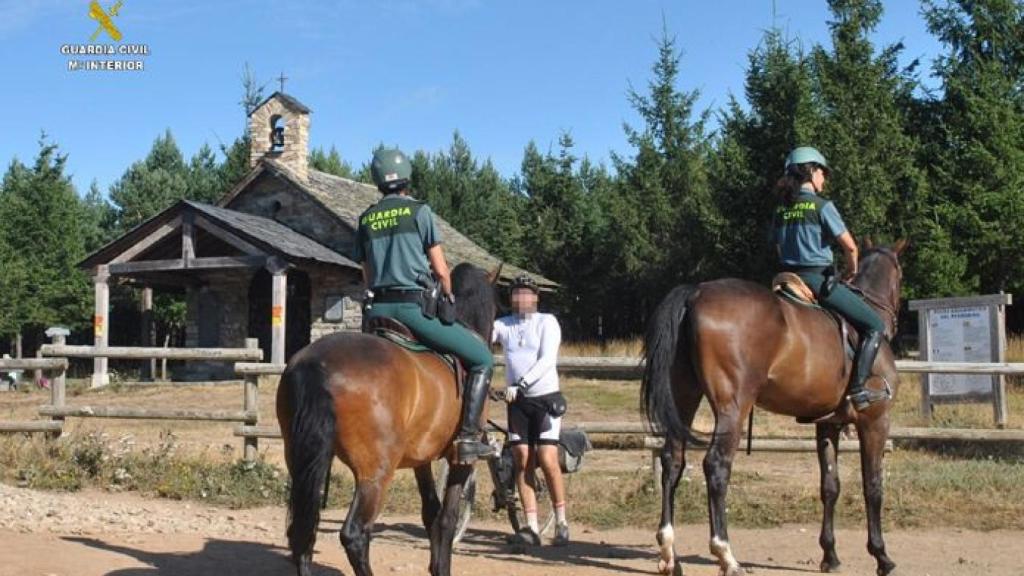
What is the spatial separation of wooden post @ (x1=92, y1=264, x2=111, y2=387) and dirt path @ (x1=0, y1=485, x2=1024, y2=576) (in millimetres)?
15308

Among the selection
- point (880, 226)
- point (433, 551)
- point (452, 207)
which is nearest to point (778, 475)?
point (433, 551)

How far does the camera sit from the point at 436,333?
19.4 ft

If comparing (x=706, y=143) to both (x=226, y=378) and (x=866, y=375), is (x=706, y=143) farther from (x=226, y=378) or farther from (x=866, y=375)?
(x=866, y=375)

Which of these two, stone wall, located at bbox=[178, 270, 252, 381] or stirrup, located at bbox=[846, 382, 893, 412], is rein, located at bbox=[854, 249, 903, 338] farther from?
stone wall, located at bbox=[178, 270, 252, 381]

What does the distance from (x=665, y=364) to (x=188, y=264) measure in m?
19.0

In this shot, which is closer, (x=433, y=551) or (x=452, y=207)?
(x=433, y=551)

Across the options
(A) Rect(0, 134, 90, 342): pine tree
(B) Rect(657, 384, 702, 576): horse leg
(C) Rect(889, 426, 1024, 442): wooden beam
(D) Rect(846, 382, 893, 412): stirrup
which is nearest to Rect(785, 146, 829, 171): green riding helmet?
(D) Rect(846, 382, 893, 412): stirrup

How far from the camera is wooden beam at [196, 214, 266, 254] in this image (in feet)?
75.1

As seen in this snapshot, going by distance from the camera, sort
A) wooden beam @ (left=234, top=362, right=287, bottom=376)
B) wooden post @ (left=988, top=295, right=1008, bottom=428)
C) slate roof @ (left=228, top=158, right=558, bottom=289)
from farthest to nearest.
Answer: slate roof @ (left=228, top=158, right=558, bottom=289)
wooden post @ (left=988, top=295, right=1008, bottom=428)
wooden beam @ (left=234, top=362, right=287, bottom=376)

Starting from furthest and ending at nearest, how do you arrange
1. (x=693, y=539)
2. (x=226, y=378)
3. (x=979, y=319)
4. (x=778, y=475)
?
(x=226, y=378), (x=979, y=319), (x=778, y=475), (x=693, y=539)

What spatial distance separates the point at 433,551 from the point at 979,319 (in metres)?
9.10

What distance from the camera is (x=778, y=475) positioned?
10.8 metres

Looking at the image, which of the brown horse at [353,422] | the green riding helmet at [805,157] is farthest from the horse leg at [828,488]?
the brown horse at [353,422]

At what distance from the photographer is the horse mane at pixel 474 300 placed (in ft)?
21.2
